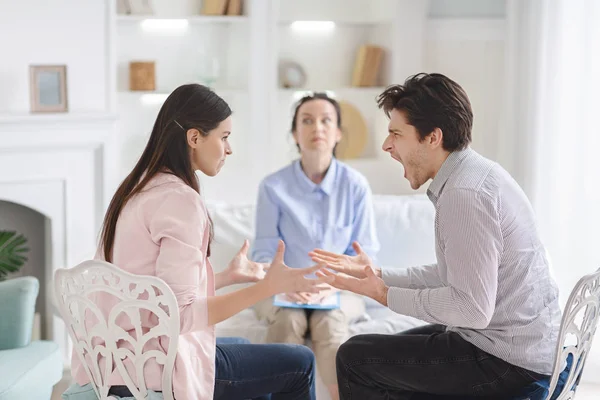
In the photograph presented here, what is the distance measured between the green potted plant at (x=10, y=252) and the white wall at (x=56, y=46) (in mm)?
561

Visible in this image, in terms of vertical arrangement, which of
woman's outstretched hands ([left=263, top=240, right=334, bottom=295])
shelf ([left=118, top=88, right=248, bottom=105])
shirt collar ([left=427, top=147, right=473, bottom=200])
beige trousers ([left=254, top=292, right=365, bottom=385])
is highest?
shelf ([left=118, top=88, right=248, bottom=105])

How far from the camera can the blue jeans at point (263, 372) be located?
2326 millimetres

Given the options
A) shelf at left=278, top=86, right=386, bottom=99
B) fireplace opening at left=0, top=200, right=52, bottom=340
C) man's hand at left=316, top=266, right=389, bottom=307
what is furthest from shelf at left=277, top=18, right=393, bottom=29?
man's hand at left=316, top=266, right=389, bottom=307

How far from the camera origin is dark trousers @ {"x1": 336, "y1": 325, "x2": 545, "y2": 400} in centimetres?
225

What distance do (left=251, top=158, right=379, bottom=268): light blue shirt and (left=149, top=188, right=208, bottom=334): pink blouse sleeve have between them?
1360mm

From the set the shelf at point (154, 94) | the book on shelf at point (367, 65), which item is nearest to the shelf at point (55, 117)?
the shelf at point (154, 94)

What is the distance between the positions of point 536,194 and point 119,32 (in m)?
2.31

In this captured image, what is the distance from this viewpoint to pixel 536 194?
13.4 feet

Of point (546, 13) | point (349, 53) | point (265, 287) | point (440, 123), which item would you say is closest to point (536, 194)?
point (546, 13)

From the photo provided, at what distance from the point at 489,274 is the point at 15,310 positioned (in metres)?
1.84

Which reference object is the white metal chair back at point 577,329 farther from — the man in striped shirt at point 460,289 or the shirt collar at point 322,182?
the shirt collar at point 322,182

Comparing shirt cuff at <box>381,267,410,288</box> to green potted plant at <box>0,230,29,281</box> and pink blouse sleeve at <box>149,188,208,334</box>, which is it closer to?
pink blouse sleeve at <box>149,188,208,334</box>

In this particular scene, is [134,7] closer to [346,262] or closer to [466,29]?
[466,29]

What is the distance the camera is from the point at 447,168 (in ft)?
7.61
